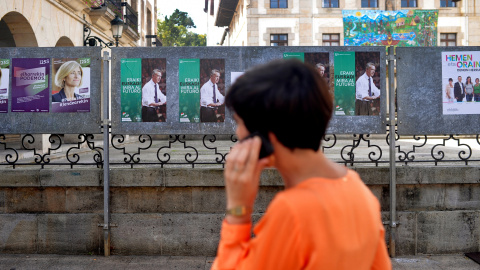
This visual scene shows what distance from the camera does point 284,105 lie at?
1266mm

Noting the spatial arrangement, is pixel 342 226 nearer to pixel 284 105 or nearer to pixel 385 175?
pixel 284 105

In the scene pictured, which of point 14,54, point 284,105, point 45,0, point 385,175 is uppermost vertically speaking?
point 45,0

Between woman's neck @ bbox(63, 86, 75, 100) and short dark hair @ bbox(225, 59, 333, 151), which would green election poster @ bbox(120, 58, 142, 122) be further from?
short dark hair @ bbox(225, 59, 333, 151)

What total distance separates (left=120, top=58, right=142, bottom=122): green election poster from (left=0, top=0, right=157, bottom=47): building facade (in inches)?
244

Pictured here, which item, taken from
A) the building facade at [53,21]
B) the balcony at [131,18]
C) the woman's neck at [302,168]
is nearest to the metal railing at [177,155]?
the woman's neck at [302,168]

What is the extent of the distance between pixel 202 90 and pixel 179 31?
6382 centimetres

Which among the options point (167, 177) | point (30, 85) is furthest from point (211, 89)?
point (30, 85)

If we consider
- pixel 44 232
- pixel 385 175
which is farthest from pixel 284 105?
pixel 44 232

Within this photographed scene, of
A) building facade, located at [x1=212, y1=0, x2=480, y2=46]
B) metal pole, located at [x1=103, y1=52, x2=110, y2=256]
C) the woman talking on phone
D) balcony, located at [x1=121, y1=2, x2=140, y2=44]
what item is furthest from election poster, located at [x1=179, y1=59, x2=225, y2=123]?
building facade, located at [x1=212, y1=0, x2=480, y2=46]

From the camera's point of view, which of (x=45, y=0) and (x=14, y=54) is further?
(x=45, y=0)

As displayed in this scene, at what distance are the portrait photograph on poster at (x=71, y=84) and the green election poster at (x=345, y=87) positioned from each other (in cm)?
293

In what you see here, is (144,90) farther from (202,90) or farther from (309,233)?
(309,233)

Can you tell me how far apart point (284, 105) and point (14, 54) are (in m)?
5.03

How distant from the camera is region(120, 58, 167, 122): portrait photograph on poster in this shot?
528cm
